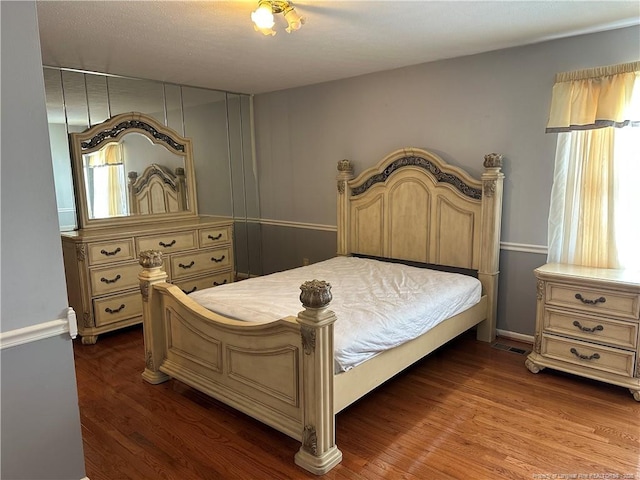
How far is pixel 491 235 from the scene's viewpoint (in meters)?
3.37

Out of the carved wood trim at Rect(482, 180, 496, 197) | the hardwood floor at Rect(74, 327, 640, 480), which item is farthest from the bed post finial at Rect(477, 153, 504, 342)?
the hardwood floor at Rect(74, 327, 640, 480)

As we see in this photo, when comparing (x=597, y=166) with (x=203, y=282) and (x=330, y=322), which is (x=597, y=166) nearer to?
(x=330, y=322)

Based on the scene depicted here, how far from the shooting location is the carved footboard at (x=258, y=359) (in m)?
1.98

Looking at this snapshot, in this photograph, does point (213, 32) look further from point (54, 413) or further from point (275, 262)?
point (275, 262)

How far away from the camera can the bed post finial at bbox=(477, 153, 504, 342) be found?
10.9 feet

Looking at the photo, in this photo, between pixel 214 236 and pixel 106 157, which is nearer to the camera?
pixel 106 157

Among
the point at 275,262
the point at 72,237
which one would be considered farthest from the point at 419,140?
the point at 72,237

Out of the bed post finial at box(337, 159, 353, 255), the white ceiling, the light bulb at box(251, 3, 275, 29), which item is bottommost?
the bed post finial at box(337, 159, 353, 255)

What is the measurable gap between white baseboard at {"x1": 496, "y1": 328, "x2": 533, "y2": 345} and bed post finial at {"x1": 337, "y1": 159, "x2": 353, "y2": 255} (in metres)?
1.54

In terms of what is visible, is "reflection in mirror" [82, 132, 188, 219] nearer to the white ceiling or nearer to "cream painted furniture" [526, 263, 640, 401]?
the white ceiling

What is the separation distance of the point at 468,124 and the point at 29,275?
3.19 metres

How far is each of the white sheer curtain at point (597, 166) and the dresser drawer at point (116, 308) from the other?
349 centimetres

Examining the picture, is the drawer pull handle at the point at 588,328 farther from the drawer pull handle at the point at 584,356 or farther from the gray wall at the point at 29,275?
the gray wall at the point at 29,275

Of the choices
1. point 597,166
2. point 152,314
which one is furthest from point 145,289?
point 597,166
